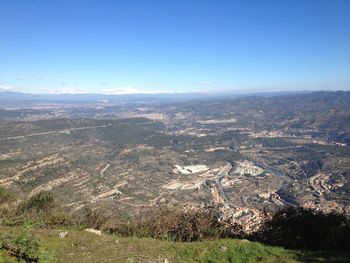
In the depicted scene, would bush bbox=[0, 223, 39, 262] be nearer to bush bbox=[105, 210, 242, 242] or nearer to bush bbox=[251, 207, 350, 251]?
A: bush bbox=[105, 210, 242, 242]

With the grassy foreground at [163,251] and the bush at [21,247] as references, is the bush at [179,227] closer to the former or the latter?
the grassy foreground at [163,251]

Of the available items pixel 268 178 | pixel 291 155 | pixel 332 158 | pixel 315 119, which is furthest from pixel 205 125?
pixel 268 178

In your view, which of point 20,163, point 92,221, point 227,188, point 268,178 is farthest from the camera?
point 268,178

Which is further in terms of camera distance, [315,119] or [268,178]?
[315,119]

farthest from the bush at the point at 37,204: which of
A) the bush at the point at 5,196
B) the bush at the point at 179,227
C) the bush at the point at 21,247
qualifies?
the bush at the point at 21,247

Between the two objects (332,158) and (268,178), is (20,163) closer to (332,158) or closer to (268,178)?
(268,178)

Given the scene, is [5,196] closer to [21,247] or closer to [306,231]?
[21,247]

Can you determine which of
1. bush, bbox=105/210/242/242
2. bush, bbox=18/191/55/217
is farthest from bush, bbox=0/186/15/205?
bush, bbox=105/210/242/242

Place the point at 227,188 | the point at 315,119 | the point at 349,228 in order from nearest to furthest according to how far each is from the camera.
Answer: the point at 349,228, the point at 227,188, the point at 315,119

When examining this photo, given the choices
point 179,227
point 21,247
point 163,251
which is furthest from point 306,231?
point 21,247
